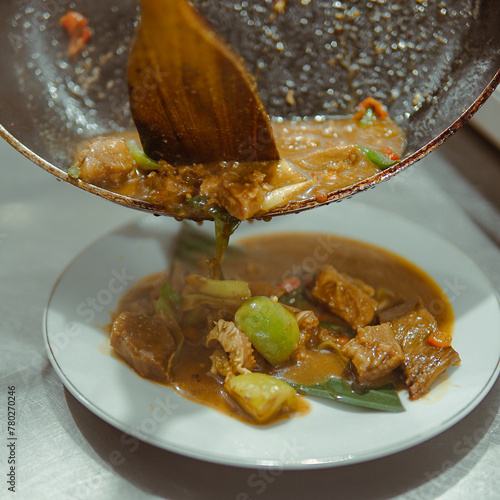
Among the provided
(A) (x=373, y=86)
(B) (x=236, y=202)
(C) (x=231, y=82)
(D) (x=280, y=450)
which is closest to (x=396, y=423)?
(D) (x=280, y=450)

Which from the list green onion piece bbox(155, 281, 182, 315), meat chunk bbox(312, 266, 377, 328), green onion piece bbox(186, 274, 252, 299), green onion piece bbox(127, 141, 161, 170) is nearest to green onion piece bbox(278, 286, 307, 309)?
meat chunk bbox(312, 266, 377, 328)

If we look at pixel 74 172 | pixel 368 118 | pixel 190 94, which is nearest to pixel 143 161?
pixel 74 172

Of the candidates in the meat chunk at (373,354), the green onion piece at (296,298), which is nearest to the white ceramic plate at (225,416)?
the meat chunk at (373,354)

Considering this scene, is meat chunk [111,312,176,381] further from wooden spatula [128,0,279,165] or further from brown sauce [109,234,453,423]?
wooden spatula [128,0,279,165]

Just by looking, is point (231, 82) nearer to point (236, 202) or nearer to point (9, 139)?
point (236, 202)

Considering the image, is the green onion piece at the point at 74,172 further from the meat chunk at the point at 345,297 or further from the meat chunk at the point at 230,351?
the meat chunk at the point at 345,297
